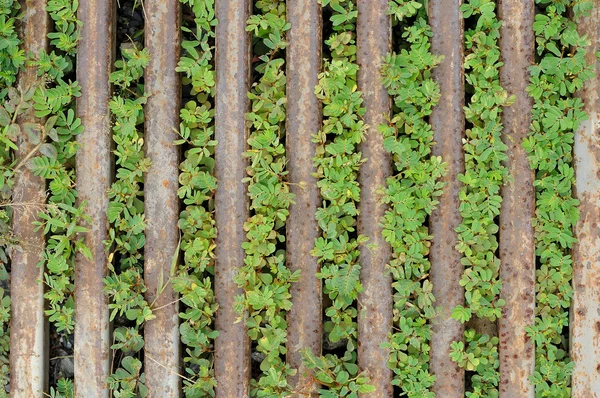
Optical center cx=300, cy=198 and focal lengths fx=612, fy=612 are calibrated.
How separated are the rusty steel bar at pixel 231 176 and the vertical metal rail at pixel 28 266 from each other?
2.47 feet

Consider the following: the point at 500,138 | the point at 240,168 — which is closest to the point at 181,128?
the point at 240,168

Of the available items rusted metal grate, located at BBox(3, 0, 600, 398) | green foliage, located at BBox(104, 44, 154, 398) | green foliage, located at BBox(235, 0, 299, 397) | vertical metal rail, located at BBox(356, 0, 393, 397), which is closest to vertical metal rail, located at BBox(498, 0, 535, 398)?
rusted metal grate, located at BBox(3, 0, 600, 398)

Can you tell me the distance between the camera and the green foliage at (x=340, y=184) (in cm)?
248

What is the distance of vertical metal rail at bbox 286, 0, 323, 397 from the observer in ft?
8.25

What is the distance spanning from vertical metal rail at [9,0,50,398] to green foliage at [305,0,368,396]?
3.77 feet

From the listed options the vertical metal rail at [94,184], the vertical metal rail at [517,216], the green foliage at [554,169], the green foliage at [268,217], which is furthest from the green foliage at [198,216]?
the green foliage at [554,169]

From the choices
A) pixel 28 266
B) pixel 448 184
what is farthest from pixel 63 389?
pixel 448 184

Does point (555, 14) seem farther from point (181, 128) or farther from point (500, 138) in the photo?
point (181, 128)

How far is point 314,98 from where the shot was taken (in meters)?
2.51

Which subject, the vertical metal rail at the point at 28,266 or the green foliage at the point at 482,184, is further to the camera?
the vertical metal rail at the point at 28,266

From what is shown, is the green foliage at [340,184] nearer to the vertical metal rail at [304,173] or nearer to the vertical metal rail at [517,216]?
the vertical metal rail at [304,173]

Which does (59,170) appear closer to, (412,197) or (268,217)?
(268,217)

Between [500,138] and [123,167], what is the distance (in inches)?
62.2

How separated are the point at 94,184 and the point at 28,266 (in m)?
0.44
